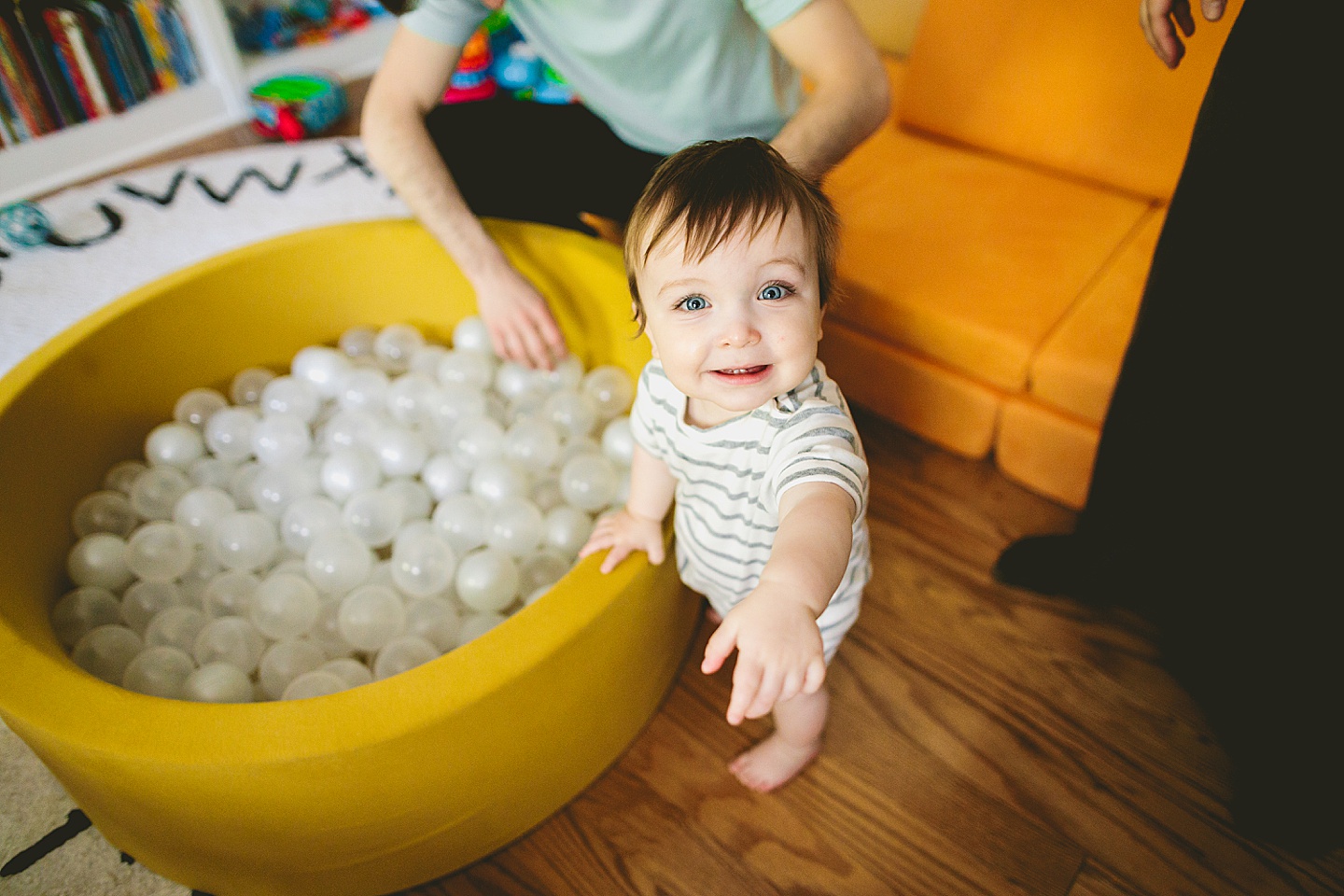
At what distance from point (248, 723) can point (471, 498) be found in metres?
0.45

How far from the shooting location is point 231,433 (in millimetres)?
1227

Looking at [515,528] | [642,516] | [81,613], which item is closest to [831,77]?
[642,516]

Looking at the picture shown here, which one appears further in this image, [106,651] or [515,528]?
[515,528]

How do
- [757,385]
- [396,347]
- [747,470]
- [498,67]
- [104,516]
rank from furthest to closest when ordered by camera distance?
1. [498,67]
2. [396,347]
3. [104,516]
4. [747,470]
5. [757,385]

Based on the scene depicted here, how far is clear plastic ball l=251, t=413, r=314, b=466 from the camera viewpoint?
1214mm

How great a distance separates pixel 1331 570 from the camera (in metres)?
0.83

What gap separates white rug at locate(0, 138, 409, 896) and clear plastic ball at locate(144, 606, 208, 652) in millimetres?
846

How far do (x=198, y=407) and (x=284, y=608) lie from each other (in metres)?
0.43

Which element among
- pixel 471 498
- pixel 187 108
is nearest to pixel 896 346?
pixel 471 498

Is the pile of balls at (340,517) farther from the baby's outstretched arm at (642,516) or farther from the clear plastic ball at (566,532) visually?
the baby's outstretched arm at (642,516)

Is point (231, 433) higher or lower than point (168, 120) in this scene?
lower

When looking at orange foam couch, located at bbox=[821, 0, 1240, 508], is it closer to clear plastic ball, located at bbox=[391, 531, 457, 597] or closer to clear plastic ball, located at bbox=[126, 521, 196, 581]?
clear plastic ball, located at bbox=[391, 531, 457, 597]

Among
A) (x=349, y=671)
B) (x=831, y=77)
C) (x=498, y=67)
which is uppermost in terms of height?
(x=831, y=77)

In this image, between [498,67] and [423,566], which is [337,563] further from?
[498,67]
